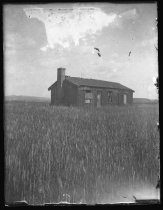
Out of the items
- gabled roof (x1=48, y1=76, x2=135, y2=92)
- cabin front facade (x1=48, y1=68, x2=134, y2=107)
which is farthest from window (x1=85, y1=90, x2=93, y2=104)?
gabled roof (x1=48, y1=76, x2=135, y2=92)

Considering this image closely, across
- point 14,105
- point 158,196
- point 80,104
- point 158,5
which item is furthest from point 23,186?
point 158,5

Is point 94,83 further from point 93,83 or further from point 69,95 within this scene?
point 69,95

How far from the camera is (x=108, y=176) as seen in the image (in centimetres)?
314

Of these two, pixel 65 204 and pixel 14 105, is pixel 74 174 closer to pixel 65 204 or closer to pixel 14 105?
pixel 65 204

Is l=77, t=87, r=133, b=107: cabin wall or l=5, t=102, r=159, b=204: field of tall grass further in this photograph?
l=77, t=87, r=133, b=107: cabin wall

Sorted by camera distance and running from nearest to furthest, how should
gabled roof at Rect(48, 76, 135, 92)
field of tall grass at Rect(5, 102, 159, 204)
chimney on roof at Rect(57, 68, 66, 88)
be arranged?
field of tall grass at Rect(5, 102, 159, 204), chimney on roof at Rect(57, 68, 66, 88), gabled roof at Rect(48, 76, 135, 92)

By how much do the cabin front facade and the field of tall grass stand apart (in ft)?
0.45

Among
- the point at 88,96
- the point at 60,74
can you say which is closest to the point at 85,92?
the point at 88,96

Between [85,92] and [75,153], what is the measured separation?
862 millimetres

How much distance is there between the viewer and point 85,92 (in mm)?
3629

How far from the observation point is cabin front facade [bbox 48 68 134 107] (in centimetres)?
329

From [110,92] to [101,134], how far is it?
1.79ft

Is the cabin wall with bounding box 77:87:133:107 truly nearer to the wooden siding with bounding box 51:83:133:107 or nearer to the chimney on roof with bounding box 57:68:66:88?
the wooden siding with bounding box 51:83:133:107

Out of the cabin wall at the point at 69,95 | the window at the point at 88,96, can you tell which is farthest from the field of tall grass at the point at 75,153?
the window at the point at 88,96
